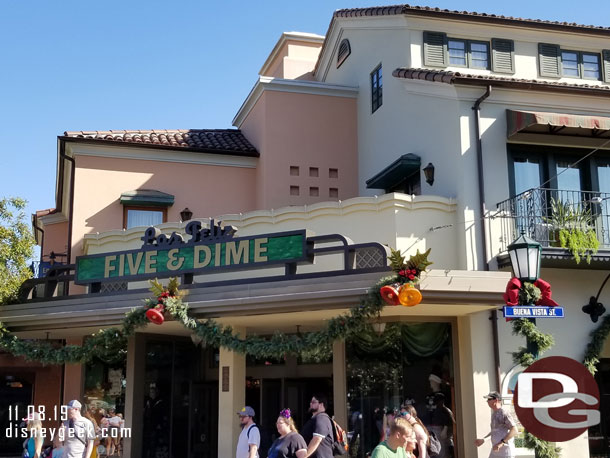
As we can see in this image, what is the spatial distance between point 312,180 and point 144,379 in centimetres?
679

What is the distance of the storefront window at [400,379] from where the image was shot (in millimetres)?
14242

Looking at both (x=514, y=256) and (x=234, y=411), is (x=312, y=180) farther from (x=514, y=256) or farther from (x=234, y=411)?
→ (x=514, y=256)

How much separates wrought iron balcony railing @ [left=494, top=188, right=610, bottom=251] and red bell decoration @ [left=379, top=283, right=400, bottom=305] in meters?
3.60

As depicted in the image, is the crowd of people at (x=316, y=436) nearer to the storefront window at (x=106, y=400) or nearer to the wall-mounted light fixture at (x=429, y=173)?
the wall-mounted light fixture at (x=429, y=173)

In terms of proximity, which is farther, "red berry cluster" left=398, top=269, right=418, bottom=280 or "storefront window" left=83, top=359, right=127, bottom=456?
"storefront window" left=83, top=359, right=127, bottom=456

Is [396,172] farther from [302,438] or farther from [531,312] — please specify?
[302,438]

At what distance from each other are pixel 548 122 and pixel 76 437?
406 inches

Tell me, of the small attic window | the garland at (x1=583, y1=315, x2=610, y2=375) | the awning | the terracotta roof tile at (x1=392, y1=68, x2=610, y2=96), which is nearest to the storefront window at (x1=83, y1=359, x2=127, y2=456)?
the terracotta roof tile at (x1=392, y1=68, x2=610, y2=96)

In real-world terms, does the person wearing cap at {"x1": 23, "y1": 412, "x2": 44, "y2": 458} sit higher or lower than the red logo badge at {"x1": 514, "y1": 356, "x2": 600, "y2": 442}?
lower

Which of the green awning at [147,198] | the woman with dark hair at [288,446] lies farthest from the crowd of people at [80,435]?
the green awning at [147,198]

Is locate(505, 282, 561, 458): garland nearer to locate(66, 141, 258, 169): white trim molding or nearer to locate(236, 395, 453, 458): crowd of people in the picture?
locate(236, 395, 453, 458): crowd of people

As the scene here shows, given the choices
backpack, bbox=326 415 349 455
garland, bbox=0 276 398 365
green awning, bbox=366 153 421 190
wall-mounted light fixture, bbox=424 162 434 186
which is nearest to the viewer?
backpack, bbox=326 415 349 455

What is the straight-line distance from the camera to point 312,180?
20031mm

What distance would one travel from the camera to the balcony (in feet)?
46.2
